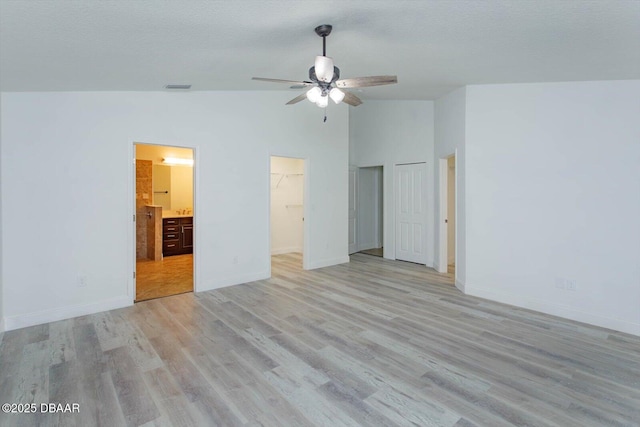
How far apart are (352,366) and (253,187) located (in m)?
3.34

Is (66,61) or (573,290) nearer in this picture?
(66,61)

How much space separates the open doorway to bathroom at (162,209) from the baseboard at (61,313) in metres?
2.10

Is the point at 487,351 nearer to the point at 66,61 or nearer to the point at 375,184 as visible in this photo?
the point at 66,61

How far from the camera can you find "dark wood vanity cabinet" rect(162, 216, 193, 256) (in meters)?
7.31

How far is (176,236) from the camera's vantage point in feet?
24.6

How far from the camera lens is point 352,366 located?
2619 mm

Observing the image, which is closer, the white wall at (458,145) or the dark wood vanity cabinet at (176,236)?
the white wall at (458,145)

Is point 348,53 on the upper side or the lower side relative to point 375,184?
upper

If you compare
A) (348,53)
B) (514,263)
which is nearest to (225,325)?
(348,53)

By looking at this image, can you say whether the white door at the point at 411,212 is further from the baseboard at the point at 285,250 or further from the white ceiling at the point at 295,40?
the white ceiling at the point at 295,40

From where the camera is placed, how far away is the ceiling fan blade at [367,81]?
9.19ft

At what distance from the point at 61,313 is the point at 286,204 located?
196 inches

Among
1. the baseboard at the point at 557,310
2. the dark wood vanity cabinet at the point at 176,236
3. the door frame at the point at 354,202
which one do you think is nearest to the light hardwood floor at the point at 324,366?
the baseboard at the point at 557,310

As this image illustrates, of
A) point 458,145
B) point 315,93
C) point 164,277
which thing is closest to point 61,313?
point 164,277
